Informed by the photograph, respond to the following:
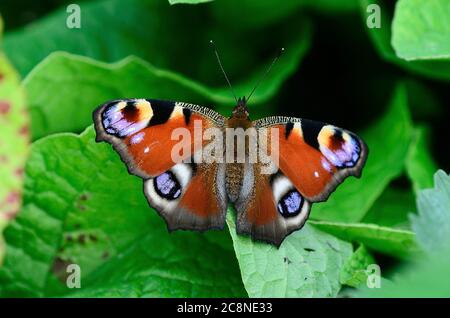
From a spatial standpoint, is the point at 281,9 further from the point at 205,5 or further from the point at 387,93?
the point at 387,93

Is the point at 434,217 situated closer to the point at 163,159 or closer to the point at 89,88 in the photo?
the point at 163,159

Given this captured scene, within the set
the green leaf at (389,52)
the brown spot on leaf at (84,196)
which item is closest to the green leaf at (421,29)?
the green leaf at (389,52)

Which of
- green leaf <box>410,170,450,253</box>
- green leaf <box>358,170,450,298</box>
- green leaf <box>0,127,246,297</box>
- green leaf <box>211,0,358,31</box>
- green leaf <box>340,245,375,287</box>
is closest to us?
green leaf <box>358,170,450,298</box>

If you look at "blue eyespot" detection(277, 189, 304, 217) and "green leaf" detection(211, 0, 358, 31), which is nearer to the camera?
"blue eyespot" detection(277, 189, 304, 217)

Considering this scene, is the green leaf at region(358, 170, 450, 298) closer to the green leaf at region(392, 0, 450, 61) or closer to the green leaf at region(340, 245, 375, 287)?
the green leaf at region(340, 245, 375, 287)

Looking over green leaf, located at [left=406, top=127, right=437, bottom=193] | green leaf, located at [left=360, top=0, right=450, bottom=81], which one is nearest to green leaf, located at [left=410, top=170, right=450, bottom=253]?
green leaf, located at [left=406, top=127, right=437, bottom=193]

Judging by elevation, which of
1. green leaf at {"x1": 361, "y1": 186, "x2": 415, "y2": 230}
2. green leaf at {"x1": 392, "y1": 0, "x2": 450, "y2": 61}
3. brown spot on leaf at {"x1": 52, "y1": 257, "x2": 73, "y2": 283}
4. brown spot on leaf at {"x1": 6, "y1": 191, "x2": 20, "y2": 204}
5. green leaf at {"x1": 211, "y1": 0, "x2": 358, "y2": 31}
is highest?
green leaf at {"x1": 211, "y1": 0, "x2": 358, "y2": 31}

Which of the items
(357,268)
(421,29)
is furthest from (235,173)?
(421,29)

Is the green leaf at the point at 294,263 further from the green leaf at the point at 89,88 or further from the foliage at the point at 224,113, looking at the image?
the green leaf at the point at 89,88

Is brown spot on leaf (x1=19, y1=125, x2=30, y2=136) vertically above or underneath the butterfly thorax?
above
